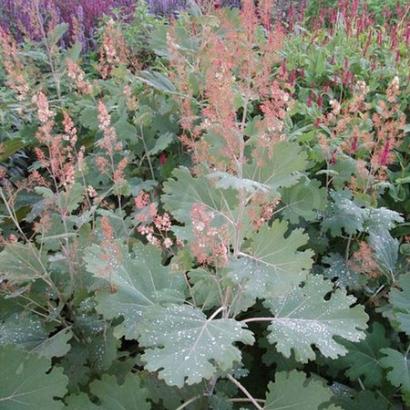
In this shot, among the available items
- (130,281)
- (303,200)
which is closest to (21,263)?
(130,281)

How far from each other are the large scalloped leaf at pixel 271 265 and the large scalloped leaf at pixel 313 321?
8 centimetres

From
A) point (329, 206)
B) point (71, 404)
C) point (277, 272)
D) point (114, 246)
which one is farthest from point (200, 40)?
point (71, 404)

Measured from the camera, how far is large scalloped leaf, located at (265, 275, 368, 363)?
4.57ft

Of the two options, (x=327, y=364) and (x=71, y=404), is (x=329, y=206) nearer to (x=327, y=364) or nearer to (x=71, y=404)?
(x=327, y=364)

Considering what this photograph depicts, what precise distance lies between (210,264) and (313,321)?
379 millimetres

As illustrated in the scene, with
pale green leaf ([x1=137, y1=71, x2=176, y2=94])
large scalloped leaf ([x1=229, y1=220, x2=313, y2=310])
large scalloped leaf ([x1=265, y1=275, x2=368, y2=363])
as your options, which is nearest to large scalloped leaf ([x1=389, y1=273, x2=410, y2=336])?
large scalloped leaf ([x1=265, y1=275, x2=368, y2=363])

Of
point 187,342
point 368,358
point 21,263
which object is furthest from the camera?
point 368,358

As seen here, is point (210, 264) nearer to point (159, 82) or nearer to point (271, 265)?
point (271, 265)

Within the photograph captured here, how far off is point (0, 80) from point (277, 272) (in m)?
3.02

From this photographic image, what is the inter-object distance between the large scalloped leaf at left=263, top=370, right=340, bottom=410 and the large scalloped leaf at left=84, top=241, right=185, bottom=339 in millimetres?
351

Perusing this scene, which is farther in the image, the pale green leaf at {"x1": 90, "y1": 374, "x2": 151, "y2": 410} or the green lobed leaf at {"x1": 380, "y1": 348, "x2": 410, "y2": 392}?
the green lobed leaf at {"x1": 380, "y1": 348, "x2": 410, "y2": 392}

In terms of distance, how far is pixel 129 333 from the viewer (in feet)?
4.91

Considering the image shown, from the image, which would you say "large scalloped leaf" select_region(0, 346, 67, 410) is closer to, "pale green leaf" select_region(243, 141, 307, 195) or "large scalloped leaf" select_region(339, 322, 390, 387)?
"pale green leaf" select_region(243, 141, 307, 195)

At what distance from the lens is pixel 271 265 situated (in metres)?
1.42
